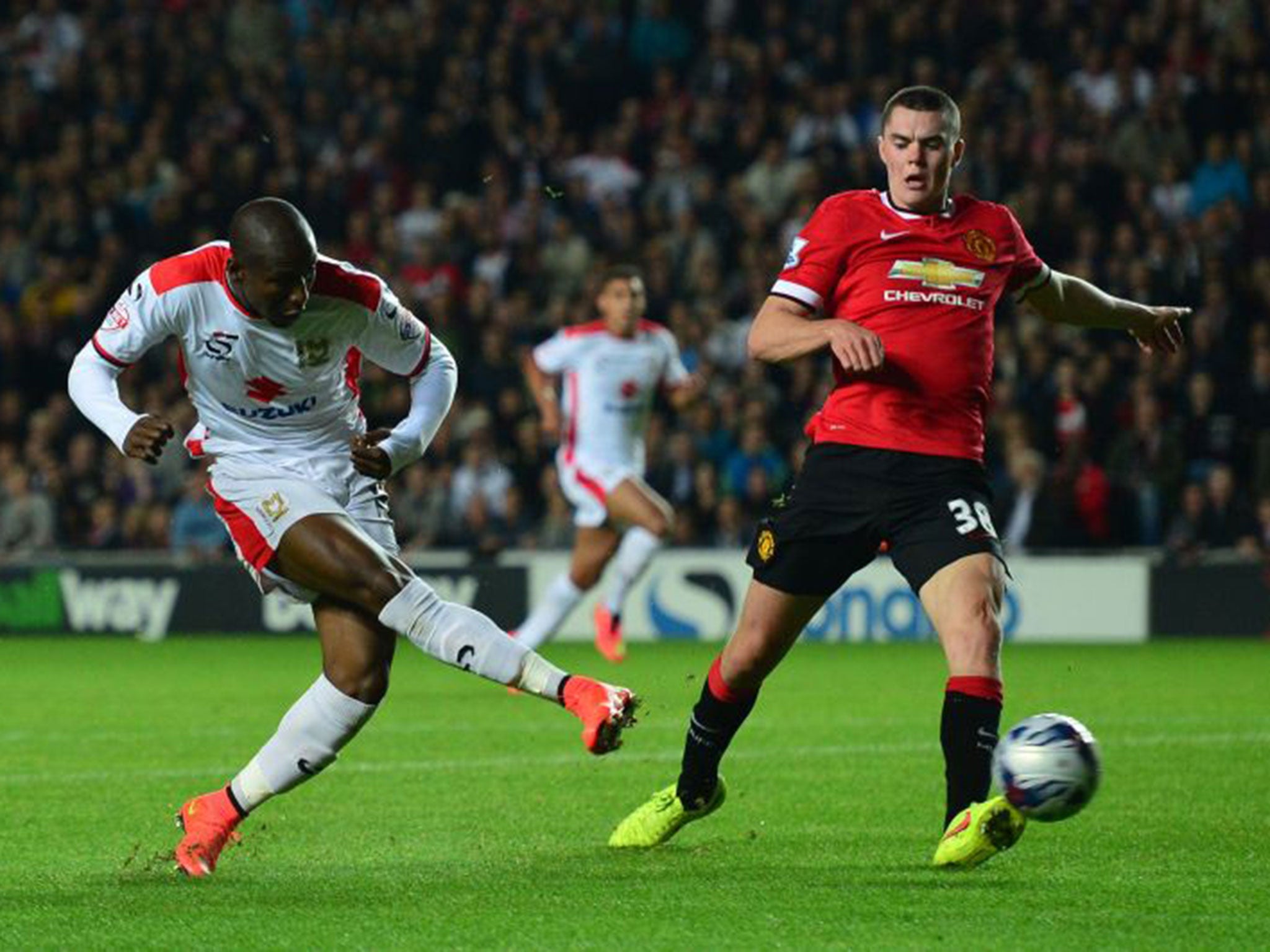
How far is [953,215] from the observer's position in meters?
6.82

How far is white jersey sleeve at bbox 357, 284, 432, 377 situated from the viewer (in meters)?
6.92

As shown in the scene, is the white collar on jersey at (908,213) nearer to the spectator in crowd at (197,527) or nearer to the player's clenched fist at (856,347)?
the player's clenched fist at (856,347)

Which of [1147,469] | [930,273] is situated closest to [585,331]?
[1147,469]

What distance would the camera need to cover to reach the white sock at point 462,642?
6.50m

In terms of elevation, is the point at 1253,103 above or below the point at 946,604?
above

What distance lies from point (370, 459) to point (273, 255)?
655mm


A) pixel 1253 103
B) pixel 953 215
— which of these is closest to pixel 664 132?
pixel 1253 103

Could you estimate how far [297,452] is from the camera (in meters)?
6.91

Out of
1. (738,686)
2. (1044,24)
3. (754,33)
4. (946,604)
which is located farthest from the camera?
(754,33)

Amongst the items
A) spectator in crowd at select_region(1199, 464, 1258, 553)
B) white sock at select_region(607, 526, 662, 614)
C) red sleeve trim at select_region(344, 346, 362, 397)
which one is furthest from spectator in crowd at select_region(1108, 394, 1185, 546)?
red sleeve trim at select_region(344, 346, 362, 397)

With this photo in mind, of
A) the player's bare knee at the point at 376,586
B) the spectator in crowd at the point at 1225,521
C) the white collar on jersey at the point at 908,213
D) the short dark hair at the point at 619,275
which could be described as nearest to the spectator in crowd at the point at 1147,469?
the spectator in crowd at the point at 1225,521

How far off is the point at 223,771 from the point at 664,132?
13002 millimetres

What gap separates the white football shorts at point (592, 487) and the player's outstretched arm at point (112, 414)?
25.6 feet

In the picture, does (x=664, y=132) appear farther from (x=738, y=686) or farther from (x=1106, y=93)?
(x=738, y=686)
